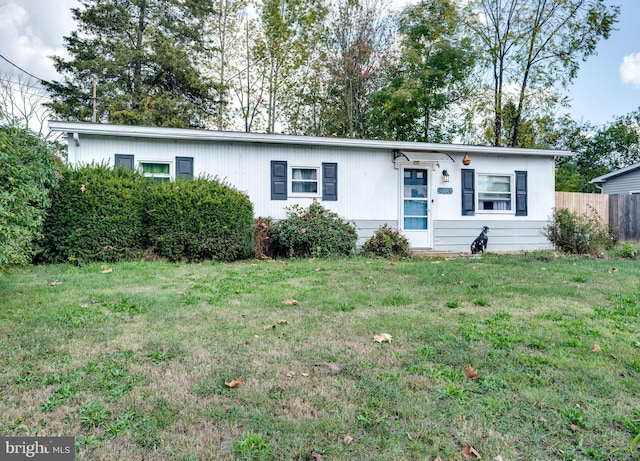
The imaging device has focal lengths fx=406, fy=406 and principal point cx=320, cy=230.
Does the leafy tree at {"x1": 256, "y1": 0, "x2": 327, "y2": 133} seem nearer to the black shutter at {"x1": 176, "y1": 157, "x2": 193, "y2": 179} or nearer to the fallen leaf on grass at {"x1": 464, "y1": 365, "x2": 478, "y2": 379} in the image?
the black shutter at {"x1": 176, "y1": 157, "x2": 193, "y2": 179}

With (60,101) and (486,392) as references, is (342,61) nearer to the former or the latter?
(60,101)

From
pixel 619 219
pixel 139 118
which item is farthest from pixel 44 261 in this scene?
pixel 619 219

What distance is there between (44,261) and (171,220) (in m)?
2.22

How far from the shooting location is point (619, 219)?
47.1ft

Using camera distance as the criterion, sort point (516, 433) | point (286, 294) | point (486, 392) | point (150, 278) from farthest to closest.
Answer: point (150, 278), point (286, 294), point (486, 392), point (516, 433)

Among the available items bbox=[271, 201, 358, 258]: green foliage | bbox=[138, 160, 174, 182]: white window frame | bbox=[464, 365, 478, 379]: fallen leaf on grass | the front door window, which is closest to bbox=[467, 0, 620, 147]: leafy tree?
the front door window

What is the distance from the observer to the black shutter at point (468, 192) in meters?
11.0

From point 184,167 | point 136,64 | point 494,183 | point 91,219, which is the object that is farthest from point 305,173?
point 136,64

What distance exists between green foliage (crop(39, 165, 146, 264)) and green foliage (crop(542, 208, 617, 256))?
9.29m

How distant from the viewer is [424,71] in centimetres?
1711

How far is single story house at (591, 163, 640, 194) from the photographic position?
1866 cm

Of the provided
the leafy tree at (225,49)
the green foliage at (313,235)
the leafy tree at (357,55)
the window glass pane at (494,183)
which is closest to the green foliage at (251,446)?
the green foliage at (313,235)

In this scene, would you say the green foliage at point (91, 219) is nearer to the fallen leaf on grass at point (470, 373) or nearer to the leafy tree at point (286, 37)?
the fallen leaf on grass at point (470, 373)

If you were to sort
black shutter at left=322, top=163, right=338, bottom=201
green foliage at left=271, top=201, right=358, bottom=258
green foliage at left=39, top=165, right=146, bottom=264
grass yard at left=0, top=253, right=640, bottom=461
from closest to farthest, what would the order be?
grass yard at left=0, top=253, right=640, bottom=461, green foliage at left=39, top=165, right=146, bottom=264, green foliage at left=271, top=201, right=358, bottom=258, black shutter at left=322, top=163, right=338, bottom=201
